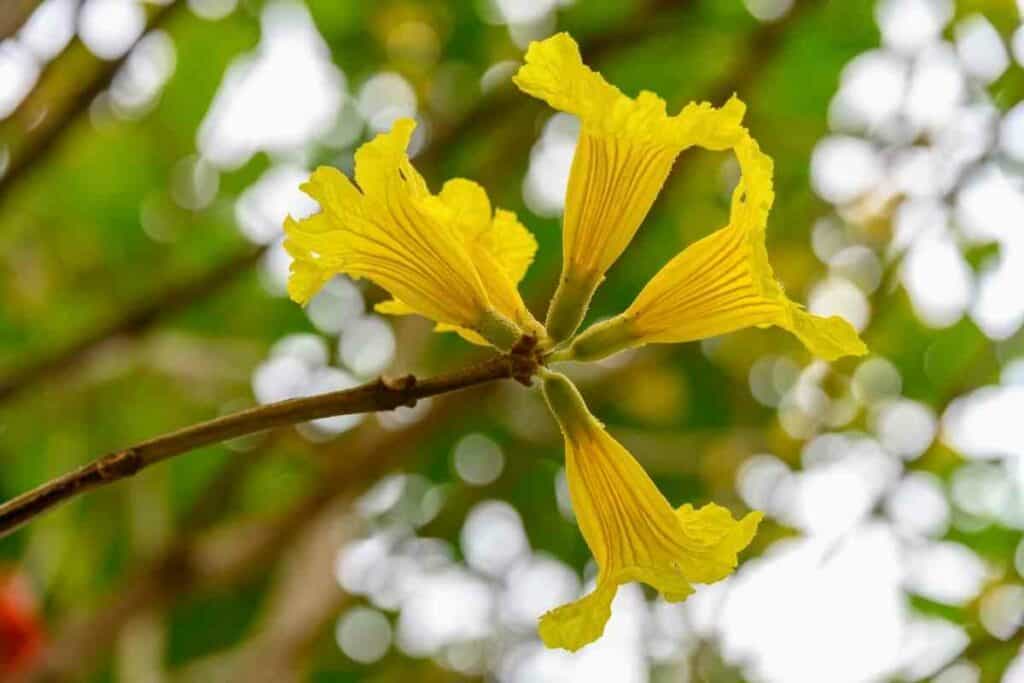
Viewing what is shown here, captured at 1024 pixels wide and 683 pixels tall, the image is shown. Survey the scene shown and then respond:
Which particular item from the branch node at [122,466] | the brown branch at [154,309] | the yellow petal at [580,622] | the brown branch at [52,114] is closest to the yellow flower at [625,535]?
the yellow petal at [580,622]

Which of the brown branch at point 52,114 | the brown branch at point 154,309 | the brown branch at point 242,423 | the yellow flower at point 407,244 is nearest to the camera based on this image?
the brown branch at point 242,423

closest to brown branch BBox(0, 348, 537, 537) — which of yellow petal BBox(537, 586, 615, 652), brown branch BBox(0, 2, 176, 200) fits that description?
yellow petal BBox(537, 586, 615, 652)

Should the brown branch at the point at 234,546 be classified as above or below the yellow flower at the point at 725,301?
below

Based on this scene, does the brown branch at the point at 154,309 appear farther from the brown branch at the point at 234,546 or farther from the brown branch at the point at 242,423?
the brown branch at the point at 242,423

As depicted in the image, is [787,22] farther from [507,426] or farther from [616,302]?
[507,426]

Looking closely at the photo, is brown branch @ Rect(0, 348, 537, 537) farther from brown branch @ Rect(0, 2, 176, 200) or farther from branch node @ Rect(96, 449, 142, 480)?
brown branch @ Rect(0, 2, 176, 200)

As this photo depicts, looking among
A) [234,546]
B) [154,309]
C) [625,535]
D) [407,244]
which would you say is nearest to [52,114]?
[154,309]

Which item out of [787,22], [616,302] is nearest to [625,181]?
[787,22]
